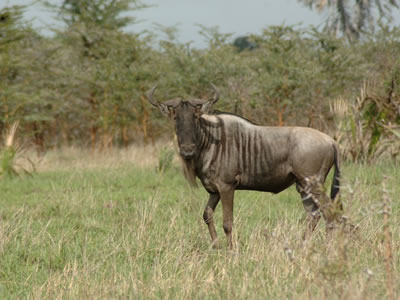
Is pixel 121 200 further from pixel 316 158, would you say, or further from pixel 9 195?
pixel 316 158

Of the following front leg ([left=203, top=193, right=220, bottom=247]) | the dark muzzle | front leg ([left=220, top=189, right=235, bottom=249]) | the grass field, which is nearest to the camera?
the grass field

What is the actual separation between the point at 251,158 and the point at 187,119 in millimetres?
759

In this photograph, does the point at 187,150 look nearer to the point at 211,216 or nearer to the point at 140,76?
the point at 211,216

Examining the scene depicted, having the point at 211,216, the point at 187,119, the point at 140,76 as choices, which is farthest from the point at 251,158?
the point at 140,76

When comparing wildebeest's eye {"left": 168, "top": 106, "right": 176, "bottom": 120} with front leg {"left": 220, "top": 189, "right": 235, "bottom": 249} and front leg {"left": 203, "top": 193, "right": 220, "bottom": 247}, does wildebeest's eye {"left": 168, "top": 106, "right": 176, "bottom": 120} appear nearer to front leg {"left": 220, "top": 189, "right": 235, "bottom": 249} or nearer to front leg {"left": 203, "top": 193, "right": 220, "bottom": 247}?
front leg {"left": 220, "top": 189, "right": 235, "bottom": 249}

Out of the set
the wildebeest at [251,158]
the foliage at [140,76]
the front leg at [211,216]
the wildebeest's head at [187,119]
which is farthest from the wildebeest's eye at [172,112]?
the foliage at [140,76]

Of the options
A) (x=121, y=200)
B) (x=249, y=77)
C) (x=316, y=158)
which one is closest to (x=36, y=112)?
(x=249, y=77)

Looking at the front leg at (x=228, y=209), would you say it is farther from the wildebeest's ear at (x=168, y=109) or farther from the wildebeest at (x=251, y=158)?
the wildebeest's ear at (x=168, y=109)

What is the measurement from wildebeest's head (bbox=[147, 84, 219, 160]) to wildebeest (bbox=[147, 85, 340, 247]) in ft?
0.44

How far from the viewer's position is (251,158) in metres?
4.59

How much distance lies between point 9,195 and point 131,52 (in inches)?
428

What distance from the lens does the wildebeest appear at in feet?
14.8

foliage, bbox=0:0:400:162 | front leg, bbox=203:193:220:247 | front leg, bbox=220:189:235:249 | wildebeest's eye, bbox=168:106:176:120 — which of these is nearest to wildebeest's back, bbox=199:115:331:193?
front leg, bbox=220:189:235:249

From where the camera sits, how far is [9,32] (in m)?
14.7
